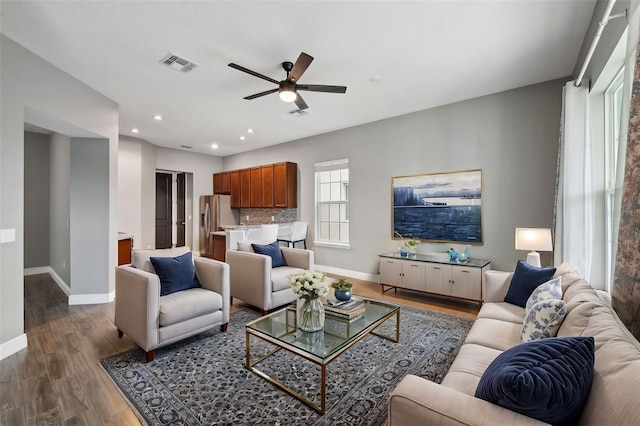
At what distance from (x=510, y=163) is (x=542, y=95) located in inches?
34.6

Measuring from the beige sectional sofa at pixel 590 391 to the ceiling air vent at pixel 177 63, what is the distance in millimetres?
3441

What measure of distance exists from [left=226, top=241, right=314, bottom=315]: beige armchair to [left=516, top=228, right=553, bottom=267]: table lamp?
8.72 ft

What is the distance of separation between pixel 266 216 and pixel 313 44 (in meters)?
5.03

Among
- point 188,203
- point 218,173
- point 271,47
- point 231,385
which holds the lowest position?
point 231,385

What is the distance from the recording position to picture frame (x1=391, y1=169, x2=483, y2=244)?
4164mm

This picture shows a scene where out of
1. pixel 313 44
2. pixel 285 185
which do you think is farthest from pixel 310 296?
pixel 285 185

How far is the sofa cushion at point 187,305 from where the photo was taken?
8.32ft

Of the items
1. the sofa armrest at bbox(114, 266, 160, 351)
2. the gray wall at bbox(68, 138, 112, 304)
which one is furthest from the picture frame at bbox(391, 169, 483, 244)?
the gray wall at bbox(68, 138, 112, 304)

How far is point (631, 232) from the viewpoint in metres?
1.26

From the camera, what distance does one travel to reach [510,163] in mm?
3881

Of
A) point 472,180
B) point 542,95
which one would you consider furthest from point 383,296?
point 542,95

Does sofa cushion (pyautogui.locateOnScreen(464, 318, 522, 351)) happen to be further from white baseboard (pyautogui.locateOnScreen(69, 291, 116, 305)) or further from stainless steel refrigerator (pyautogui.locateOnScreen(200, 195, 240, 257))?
stainless steel refrigerator (pyautogui.locateOnScreen(200, 195, 240, 257))

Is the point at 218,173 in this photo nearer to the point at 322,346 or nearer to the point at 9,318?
the point at 9,318

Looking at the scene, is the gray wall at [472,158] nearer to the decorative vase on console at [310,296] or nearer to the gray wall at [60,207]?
the decorative vase on console at [310,296]
